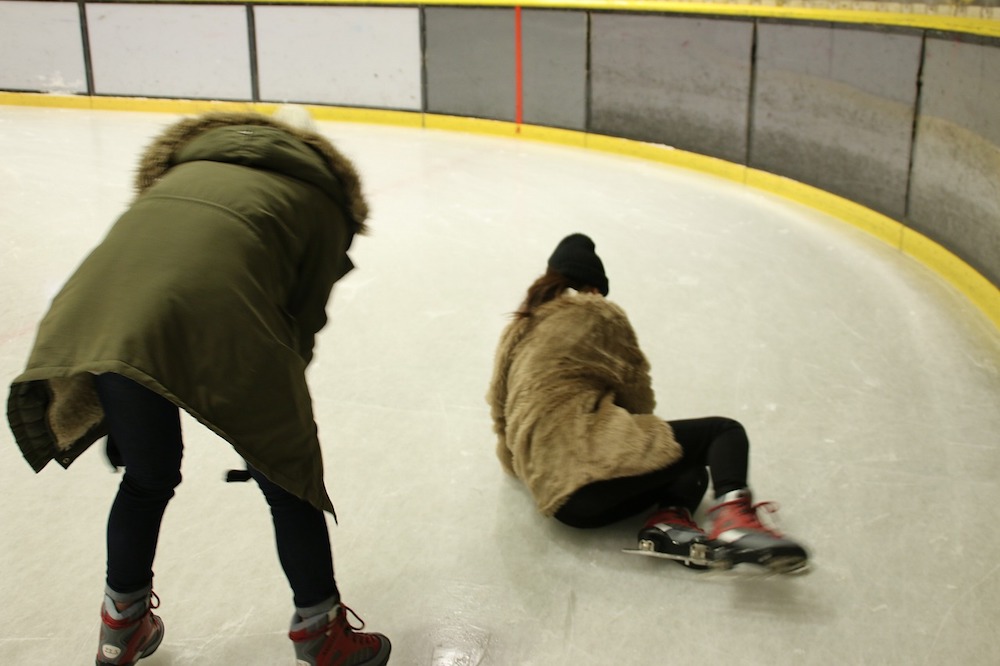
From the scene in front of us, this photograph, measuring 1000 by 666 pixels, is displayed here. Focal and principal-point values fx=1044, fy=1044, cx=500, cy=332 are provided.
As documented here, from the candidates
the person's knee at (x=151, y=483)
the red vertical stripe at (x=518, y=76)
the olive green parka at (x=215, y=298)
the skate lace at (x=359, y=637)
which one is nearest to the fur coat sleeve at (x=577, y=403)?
the skate lace at (x=359, y=637)

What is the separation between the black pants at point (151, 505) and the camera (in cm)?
159

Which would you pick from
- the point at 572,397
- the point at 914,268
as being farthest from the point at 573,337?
the point at 914,268

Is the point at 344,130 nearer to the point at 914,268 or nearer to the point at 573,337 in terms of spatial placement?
the point at 914,268

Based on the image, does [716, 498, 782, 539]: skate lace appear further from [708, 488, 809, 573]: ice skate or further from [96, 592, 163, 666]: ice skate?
[96, 592, 163, 666]: ice skate

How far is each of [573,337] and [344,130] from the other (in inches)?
218

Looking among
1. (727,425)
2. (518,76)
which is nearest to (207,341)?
(727,425)

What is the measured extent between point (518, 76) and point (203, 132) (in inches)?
215

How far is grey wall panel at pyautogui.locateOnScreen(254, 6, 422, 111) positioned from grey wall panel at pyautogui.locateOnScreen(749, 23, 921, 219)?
2.82 metres

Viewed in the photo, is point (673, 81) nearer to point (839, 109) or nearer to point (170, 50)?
point (839, 109)

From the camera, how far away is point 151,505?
1.73 metres

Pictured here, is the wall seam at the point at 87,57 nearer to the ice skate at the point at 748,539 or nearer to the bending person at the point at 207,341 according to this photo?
the bending person at the point at 207,341

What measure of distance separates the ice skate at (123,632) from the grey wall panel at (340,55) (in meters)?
5.98

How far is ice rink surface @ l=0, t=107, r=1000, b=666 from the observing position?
203cm

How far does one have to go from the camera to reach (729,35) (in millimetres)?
5637
